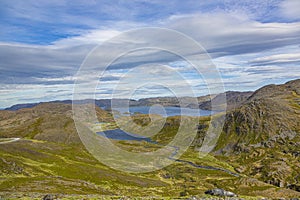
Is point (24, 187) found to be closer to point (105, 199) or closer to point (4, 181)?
point (4, 181)

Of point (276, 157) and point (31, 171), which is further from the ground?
point (31, 171)

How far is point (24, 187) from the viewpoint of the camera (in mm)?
76938

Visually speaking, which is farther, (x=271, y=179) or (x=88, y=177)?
(x=271, y=179)

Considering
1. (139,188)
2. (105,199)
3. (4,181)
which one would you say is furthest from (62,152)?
(105,199)

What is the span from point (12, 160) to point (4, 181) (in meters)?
31.9

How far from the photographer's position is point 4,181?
82.9 meters

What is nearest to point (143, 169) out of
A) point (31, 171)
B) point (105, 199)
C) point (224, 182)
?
point (224, 182)

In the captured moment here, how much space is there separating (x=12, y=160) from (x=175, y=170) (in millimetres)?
94274

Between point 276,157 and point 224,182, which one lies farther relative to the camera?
point 276,157

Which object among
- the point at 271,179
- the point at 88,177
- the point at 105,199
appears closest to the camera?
the point at 105,199

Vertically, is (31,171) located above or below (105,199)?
below

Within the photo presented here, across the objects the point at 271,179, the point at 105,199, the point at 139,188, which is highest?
the point at 105,199

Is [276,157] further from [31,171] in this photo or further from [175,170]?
[31,171]

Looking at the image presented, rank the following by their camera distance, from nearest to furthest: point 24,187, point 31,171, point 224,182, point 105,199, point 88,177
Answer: point 105,199, point 24,187, point 31,171, point 88,177, point 224,182
